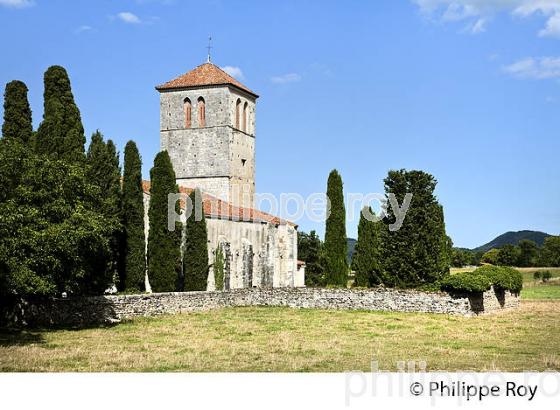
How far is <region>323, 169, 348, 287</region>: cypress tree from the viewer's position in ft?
137

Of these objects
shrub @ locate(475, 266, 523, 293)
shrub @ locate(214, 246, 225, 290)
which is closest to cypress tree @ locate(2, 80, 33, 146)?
shrub @ locate(214, 246, 225, 290)

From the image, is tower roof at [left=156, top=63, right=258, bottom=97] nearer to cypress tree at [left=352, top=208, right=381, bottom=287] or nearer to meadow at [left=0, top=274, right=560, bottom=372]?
cypress tree at [left=352, top=208, right=381, bottom=287]

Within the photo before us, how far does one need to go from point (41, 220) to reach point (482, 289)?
21369 mm

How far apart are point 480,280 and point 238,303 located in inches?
552

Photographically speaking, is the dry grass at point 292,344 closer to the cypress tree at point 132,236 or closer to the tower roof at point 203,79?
the cypress tree at point 132,236

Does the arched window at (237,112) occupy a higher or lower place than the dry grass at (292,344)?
higher

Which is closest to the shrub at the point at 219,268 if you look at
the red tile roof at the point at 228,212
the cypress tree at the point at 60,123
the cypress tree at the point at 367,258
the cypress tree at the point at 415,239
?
the red tile roof at the point at 228,212

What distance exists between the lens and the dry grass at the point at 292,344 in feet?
52.2

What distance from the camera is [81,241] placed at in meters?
25.2

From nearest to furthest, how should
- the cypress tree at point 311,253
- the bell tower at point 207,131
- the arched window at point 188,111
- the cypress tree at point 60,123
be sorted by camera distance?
the cypress tree at point 60,123, the bell tower at point 207,131, the arched window at point 188,111, the cypress tree at point 311,253

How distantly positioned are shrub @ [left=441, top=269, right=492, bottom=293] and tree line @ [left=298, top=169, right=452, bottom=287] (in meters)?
5.02

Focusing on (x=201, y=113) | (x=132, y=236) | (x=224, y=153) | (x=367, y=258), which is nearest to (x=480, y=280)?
(x=367, y=258)

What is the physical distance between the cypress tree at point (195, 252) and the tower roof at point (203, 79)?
1967 centimetres
